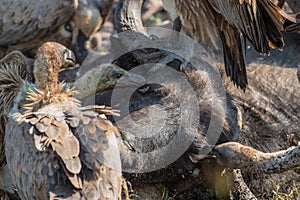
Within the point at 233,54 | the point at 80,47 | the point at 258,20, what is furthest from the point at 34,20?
the point at 258,20

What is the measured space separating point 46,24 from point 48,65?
309 centimetres

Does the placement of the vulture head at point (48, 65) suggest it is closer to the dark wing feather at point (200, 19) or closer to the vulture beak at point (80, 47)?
the dark wing feather at point (200, 19)

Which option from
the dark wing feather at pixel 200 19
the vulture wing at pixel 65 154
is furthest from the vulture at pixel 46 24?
the vulture wing at pixel 65 154

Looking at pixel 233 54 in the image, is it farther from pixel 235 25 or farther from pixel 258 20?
pixel 258 20

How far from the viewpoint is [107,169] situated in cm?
494

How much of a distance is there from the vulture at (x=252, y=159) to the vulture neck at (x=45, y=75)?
3.62ft

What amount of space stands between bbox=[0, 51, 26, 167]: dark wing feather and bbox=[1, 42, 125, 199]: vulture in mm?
601

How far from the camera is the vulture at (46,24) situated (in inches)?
338

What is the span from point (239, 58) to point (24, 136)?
7.25ft

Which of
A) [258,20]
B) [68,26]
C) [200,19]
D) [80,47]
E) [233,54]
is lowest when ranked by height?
[80,47]

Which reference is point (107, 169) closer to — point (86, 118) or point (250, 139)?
point (86, 118)

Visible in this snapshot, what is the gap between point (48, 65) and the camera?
18.4 ft

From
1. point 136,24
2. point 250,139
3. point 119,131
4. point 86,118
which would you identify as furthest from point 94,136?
point 136,24

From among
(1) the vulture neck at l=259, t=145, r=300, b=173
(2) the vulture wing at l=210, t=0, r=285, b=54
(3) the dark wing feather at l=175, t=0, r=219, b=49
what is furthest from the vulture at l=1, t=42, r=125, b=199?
(3) the dark wing feather at l=175, t=0, r=219, b=49
